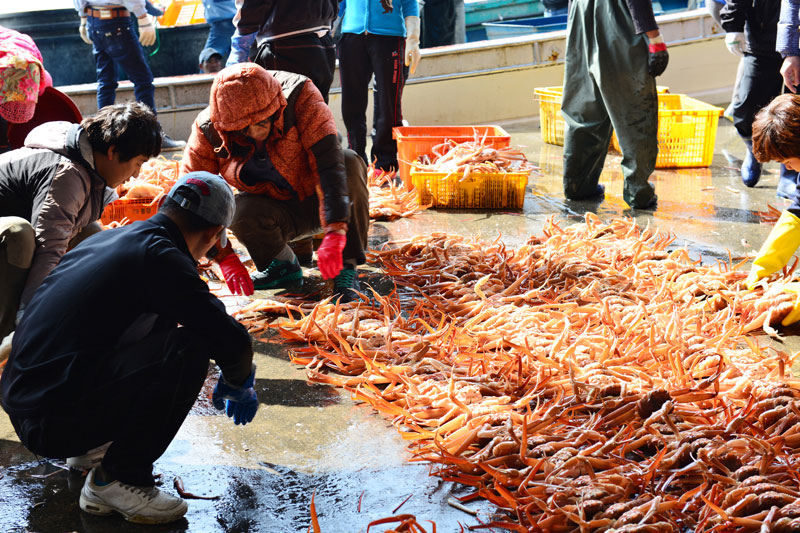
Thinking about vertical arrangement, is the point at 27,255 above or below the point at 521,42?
below

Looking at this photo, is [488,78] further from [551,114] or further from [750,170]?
[750,170]

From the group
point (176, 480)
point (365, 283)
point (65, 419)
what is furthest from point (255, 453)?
point (365, 283)

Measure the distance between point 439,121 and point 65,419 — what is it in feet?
22.7

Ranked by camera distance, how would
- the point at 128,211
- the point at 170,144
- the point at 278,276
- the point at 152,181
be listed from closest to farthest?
the point at 278,276, the point at 128,211, the point at 152,181, the point at 170,144

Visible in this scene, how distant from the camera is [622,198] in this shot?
5984 mm

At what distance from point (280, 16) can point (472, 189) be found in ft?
5.76

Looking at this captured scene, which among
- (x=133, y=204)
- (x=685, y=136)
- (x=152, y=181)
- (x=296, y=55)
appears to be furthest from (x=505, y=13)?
(x=133, y=204)

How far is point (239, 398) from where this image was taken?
2492 millimetres

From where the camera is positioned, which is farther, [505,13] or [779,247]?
[505,13]

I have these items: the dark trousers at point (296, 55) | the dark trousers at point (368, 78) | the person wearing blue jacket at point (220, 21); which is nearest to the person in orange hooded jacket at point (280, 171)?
the dark trousers at point (296, 55)

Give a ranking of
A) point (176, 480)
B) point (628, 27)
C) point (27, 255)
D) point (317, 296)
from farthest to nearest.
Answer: point (628, 27) → point (317, 296) → point (27, 255) → point (176, 480)

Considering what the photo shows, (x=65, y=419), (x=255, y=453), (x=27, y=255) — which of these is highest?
(x=27, y=255)

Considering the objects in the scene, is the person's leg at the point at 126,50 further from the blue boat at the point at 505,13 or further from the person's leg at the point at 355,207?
the blue boat at the point at 505,13

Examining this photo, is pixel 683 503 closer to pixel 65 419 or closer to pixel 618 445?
pixel 618 445
